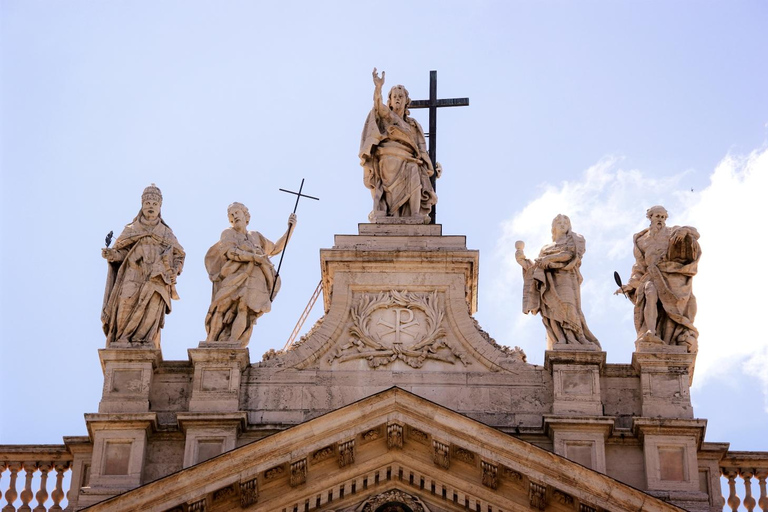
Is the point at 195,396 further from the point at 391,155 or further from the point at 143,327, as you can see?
the point at 391,155

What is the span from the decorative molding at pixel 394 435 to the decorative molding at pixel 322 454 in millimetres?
691

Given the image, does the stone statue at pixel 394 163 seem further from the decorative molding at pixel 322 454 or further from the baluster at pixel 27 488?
the baluster at pixel 27 488

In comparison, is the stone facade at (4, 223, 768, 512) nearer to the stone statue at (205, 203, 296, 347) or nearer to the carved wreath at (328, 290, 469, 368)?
the carved wreath at (328, 290, 469, 368)

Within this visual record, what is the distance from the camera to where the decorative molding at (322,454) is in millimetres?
26641

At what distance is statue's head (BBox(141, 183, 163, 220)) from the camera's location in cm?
2973

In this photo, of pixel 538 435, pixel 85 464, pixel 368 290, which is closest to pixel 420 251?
pixel 368 290

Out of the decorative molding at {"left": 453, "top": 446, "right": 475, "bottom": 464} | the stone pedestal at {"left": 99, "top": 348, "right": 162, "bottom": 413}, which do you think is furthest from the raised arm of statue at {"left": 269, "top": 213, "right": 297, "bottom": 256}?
the decorative molding at {"left": 453, "top": 446, "right": 475, "bottom": 464}

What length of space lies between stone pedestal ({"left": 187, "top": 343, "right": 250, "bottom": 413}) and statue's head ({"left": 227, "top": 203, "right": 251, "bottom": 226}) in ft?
6.88

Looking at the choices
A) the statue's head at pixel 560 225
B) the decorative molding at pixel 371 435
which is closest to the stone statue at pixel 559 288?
the statue's head at pixel 560 225

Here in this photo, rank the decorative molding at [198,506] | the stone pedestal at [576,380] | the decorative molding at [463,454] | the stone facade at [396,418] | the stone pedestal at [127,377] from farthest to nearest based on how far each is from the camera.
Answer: the stone pedestal at [127,377]
the stone pedestal at [576,380]
the decorative molding at [463,454]
the stone facade at [396,418]
the decorative molding at [198,506]

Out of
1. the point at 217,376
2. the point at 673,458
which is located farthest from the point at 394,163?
the point at 673,458

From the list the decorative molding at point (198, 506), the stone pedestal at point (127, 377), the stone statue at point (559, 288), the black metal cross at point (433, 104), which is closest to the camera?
the decorative molding at point (198, 506)

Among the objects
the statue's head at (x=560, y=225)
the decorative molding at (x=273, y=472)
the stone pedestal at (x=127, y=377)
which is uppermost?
the statue's head at (x=560, y=225)

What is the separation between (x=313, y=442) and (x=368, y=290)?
334 centimetres
